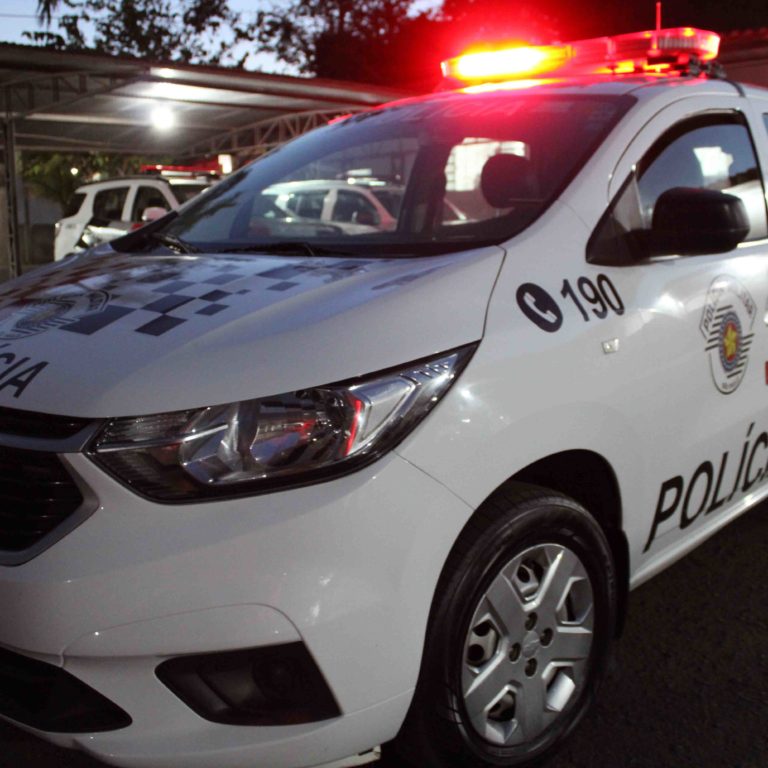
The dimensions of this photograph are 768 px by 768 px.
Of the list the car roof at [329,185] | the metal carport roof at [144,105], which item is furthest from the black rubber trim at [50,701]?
the metal carport roof at [144,105]

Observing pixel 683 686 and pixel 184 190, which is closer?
pixel 683 686

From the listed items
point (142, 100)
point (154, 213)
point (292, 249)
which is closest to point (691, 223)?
point (292, 249)

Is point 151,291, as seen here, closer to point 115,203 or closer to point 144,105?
point 115,203

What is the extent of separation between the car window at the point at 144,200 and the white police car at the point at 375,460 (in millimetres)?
11362

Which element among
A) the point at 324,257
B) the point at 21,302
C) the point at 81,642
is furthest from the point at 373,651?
the point at 21,302

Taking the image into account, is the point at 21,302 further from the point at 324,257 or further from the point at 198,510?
the point at 198,510

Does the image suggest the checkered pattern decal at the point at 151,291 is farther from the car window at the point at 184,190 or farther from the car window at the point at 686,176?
the car window at the point at 184,190

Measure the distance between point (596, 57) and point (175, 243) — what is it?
1.98 meters

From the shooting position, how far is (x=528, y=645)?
7.15 feet

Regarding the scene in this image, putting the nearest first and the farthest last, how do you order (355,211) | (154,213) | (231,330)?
(231,330) < (355,211) < (154,213)

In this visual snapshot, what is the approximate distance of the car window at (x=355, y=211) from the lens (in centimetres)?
307

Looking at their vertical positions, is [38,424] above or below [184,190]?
below

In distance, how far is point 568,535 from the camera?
2.24 metres

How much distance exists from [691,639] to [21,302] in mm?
2228
